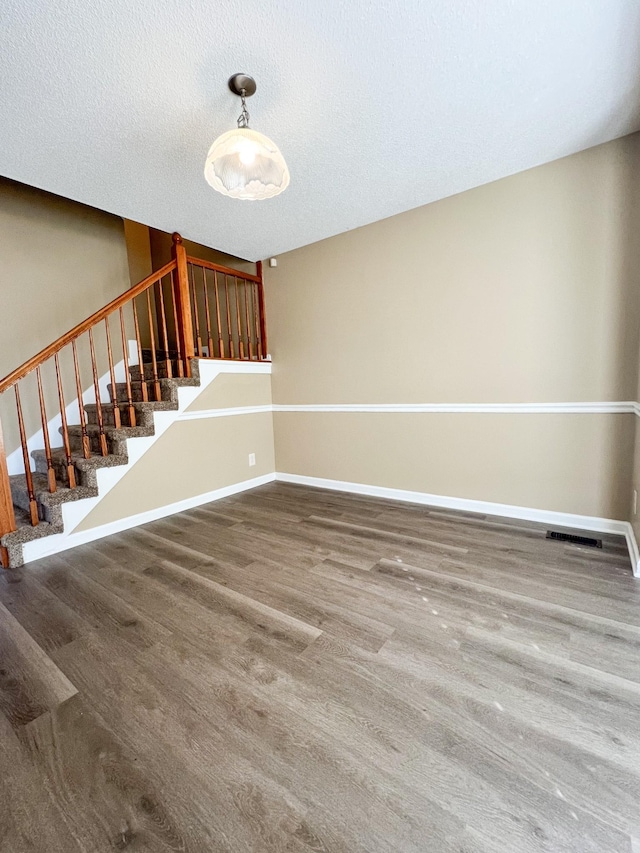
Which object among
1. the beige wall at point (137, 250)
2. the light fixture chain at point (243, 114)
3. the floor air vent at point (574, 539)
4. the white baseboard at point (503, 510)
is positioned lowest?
the floor air vent at point (574, 539)

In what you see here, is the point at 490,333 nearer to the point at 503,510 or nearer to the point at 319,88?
the point at 503,510

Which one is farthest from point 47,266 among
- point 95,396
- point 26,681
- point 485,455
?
point 485,455

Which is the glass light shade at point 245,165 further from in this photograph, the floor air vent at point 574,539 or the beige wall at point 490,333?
the floor air vent at point 574,539

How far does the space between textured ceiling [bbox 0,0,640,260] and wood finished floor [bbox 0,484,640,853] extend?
8.09 feet

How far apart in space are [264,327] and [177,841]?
3.84 m

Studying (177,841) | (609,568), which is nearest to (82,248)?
(177,841)

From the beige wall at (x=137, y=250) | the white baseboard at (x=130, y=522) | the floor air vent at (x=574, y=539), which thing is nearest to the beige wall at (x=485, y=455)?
the floor air vent at (x=574, y=539)

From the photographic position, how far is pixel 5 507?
2.25m

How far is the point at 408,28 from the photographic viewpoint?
1.45 m

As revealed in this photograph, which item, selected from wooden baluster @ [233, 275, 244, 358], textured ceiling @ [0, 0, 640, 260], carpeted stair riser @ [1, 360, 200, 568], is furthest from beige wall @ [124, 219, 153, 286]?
textured ceiling @ [0, 0, 640, 260]

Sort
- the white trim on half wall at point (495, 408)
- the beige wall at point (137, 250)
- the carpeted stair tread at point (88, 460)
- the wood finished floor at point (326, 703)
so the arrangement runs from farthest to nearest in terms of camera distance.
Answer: the beige wall at point (137, 250) < the carpeted stair tread at point (88, 460) < the white trim on half wall at point (495, 408) < the wood finished floor at point (326, 703)

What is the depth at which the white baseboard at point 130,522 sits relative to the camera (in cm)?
244

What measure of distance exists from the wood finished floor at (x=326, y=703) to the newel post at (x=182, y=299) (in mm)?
1855

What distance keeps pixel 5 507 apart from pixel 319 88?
115 inches
